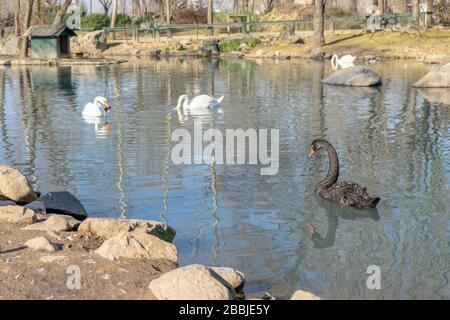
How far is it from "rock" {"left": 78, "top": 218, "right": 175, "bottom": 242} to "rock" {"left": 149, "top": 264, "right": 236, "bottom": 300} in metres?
1.66

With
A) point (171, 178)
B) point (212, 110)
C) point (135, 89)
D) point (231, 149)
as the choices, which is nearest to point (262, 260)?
point (171, 178)

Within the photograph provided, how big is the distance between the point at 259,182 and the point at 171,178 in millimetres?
1227

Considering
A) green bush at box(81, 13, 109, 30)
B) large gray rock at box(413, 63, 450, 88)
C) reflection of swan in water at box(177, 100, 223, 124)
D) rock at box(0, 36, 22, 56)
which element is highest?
green bush at box(81, 13, 109, 30)

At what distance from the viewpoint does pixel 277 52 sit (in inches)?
1602

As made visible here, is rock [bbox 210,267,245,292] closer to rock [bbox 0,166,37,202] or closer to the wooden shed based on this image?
rock [bbox 0,166,37,202]

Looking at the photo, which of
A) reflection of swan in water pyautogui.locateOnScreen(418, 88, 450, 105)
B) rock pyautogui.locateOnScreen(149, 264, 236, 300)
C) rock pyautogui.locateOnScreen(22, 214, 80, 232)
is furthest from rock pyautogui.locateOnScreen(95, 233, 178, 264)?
reflection of swan in water pyautogui.locateOnScreen(418, 88, 450, 105)

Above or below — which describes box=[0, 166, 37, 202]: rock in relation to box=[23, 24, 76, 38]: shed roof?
below

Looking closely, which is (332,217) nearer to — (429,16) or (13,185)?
(13,185)

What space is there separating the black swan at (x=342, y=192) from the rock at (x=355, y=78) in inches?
519

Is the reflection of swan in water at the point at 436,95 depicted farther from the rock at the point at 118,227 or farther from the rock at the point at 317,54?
the rock at the point at 317,54

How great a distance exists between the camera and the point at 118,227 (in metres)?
6.90

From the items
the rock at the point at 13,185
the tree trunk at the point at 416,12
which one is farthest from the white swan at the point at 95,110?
the tree trunk at the point at 416,12

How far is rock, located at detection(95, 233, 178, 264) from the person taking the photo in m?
6.05
